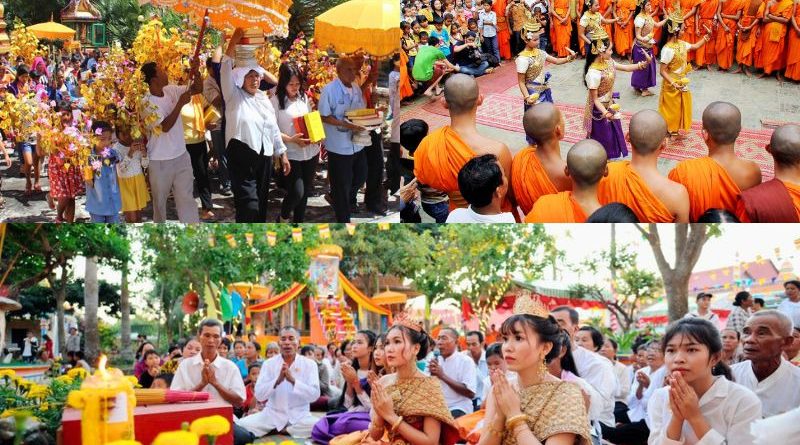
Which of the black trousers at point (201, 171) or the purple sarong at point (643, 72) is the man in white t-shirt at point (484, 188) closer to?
the purple sarong at point (643, 72)

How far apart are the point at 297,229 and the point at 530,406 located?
2418mm

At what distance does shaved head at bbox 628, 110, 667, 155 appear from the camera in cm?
552

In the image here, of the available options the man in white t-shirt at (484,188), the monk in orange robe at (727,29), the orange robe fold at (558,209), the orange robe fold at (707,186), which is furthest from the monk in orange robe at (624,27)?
the man in white t-shirt at (484,188)

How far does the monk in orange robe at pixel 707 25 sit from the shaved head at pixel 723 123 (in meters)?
0.55

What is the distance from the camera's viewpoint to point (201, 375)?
561 centimetres

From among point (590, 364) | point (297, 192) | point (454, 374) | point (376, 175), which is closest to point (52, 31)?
point (297, 192)

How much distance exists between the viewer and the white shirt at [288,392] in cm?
582

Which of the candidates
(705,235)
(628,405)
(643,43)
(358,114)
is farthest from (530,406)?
(643,43)

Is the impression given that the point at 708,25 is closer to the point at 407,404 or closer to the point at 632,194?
the point at 632,194

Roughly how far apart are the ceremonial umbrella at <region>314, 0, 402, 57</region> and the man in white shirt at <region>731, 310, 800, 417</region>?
8.99 ft

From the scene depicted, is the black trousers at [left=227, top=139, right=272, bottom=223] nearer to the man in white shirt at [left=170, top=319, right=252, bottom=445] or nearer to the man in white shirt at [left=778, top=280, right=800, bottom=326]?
the man in white shirt at [left=170, top=319, right=252, bottom=445]

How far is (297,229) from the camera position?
6055 mm

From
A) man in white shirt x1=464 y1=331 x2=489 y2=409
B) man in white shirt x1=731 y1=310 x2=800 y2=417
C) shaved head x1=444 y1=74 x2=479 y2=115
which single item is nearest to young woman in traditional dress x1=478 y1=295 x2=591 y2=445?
man in white shirt x1=731 y1=310 x2=800 y2=417

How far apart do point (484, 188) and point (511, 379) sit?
119cm
